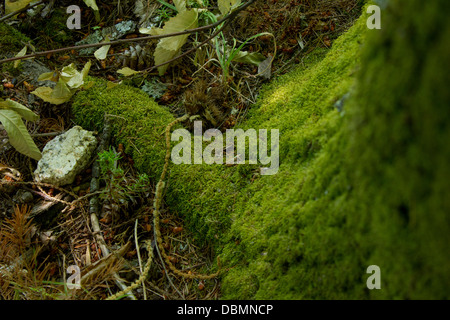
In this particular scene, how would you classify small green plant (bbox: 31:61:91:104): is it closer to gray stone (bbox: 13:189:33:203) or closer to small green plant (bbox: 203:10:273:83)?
gray stone (bbox: 13:189:33:203)

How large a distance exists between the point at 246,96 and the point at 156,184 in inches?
43.9

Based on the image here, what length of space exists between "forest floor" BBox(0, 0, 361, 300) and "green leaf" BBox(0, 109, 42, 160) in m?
0.19

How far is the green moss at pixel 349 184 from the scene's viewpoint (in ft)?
2.92

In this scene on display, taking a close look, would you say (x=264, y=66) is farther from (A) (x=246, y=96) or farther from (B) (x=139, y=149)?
(B) (x=139, y=149)

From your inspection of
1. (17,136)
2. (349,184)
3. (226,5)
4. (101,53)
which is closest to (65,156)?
(17,136)

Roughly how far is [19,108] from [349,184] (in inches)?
99.6

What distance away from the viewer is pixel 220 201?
2.08m

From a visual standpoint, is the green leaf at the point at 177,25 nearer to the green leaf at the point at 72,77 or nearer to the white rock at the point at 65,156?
the green leaf at the point at 72,77

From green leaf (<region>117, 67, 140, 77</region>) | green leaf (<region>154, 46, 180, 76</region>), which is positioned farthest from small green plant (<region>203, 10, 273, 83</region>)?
green leaf (<region>117, 67, 140, 77</region>)

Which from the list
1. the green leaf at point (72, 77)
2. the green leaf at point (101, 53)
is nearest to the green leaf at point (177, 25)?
the green leaf at point (101, 53)

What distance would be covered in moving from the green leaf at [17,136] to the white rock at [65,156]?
93mm

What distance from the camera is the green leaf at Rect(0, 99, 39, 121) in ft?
8.07
